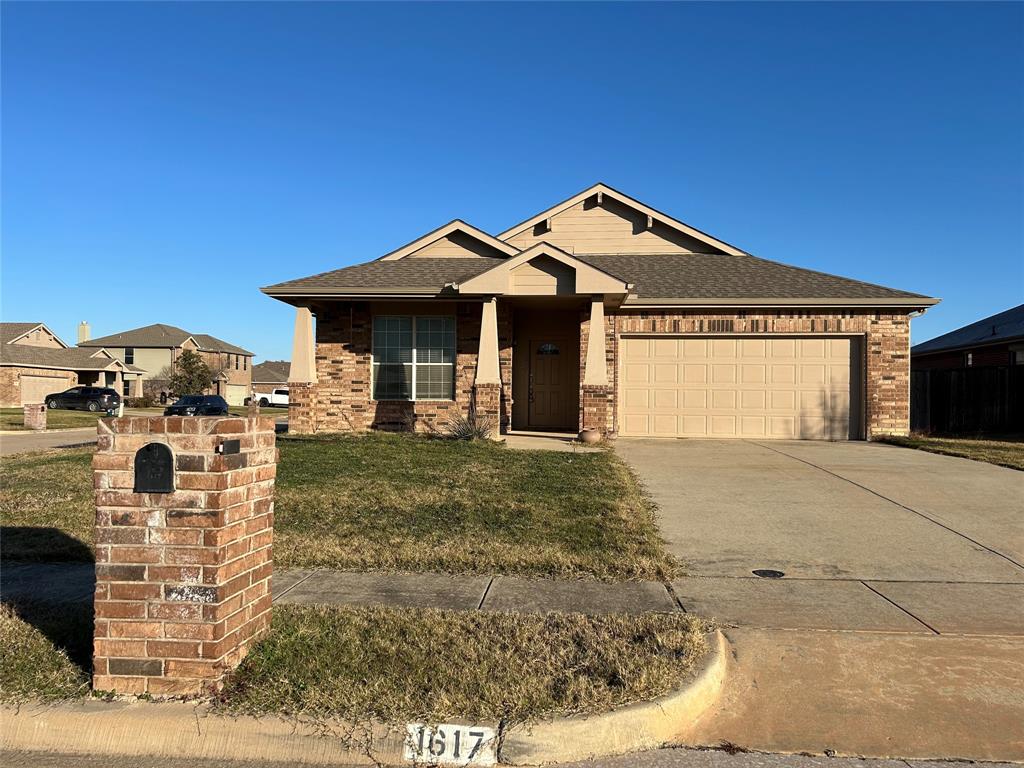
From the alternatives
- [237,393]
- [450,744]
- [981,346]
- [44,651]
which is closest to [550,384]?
[44,651]

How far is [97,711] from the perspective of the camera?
10.9 ft

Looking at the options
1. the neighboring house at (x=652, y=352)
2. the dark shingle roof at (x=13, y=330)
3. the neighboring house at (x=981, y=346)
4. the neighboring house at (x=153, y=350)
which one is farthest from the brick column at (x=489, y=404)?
the dark shingle roof at (x=13, y=330)

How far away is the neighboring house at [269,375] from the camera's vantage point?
7812cm

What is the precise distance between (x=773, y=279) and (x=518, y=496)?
10640mm

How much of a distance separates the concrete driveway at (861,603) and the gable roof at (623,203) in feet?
30.9

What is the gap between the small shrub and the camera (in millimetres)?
13570

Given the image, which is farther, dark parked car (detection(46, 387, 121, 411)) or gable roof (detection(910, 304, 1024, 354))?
dark parked car (detection(46, 387, 121, 411))

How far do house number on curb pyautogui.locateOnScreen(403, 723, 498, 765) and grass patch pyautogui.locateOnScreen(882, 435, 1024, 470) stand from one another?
11.1 m

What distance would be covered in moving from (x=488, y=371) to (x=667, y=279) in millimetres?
5118

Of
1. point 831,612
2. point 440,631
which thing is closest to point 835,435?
point 831,612

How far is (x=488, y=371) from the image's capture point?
566 inches

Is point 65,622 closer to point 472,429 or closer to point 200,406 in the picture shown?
point 472,429

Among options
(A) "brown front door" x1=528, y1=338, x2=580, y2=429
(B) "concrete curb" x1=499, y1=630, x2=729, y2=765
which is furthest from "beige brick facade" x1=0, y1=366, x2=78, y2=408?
(B) "concrete curb" x1=499, y1=630, x2=729, y2=765

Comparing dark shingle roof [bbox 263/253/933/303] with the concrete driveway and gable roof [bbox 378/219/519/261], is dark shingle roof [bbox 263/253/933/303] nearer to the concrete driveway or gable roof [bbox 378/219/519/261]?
gable roof [bbox 378/219/519/261]
